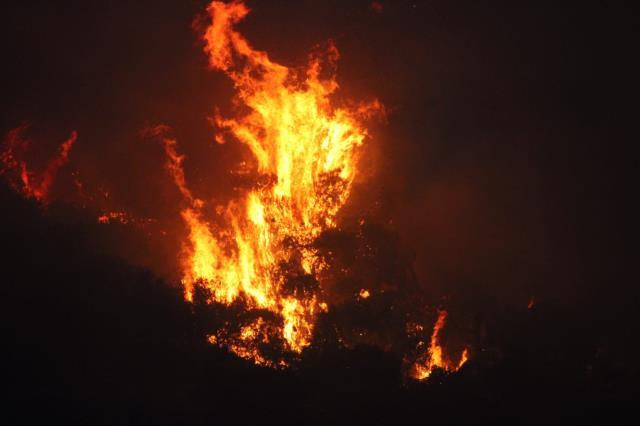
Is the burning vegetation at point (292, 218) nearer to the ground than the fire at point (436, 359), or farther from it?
farther from it

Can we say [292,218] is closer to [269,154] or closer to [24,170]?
[269,154]

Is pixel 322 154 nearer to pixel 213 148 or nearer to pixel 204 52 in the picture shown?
pixel 213 148

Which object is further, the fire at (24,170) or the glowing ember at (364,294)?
the fire at (24,170)

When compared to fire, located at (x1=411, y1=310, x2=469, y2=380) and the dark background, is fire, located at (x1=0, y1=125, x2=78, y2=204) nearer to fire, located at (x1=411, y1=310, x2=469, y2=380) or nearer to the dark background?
the dark background

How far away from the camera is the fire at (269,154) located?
20672mm

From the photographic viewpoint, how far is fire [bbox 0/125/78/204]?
20.4m

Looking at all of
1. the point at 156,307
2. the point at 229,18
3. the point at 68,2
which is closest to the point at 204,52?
the point at 229,18

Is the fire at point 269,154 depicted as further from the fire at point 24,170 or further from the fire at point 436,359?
the fire at point 436,359

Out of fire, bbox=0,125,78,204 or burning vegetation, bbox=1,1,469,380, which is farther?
fire, bbox=0,125,78,204

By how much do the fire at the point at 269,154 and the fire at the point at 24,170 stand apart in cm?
459

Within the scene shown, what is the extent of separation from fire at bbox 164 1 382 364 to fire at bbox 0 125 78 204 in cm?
459

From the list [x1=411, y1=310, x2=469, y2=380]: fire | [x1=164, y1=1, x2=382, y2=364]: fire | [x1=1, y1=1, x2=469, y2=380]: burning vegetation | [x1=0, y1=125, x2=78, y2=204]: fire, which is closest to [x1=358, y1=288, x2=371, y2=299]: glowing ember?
[x1=1, y1=1, x2=469, y2=380]: burning vegetation

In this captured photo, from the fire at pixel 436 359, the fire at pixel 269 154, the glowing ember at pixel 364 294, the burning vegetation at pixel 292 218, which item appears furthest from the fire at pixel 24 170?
the fire at pixel 436 359

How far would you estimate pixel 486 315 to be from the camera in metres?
20.9
